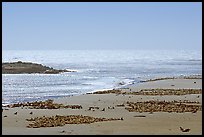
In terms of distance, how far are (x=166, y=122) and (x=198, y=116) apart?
2.03 m

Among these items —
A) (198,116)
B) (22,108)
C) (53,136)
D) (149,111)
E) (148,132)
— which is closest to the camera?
(53,136)

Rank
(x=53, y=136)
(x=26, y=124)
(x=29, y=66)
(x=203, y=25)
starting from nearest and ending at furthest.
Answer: (x=203, y=25), (x=53, y=136), (x=26, y=124), (x=29, y=66)

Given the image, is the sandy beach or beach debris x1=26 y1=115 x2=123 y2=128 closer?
the sandy beach

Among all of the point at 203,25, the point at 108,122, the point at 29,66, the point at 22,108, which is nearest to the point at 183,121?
the point at 108,122

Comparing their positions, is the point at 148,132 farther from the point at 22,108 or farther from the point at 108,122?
the point at 22,108

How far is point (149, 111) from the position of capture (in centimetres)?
1777

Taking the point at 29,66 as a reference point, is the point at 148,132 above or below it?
below

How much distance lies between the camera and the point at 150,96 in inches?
1012

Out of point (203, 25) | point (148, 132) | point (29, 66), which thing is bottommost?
point (148, 132)

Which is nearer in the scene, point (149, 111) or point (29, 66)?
point (149, 111)

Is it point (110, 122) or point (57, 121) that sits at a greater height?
point (57, 121)

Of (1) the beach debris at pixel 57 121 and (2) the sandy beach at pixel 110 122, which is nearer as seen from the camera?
(2) the sandy beach at pixel 110 122

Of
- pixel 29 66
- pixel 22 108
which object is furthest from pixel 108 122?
pixel 29 66

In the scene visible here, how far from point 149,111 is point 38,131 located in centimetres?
644
